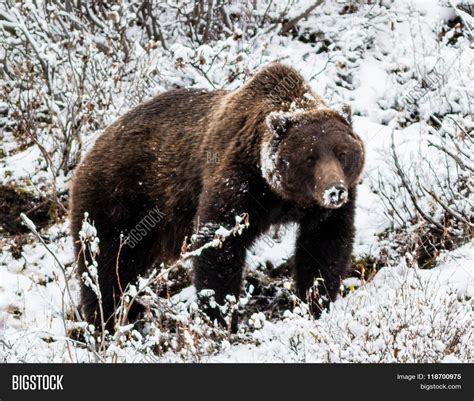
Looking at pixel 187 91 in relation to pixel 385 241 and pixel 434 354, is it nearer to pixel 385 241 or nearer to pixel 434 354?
pixel 385 241

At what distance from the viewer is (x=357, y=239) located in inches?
290

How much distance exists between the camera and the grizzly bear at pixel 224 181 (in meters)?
5.64

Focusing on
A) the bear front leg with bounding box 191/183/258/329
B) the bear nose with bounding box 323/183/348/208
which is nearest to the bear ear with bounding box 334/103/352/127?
the bear nose with bounding box 323/183/348/208

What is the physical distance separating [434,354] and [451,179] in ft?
11.5

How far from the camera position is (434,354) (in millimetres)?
4414

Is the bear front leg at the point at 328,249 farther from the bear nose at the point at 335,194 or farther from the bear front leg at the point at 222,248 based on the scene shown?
the bear nose at the point at 335,194

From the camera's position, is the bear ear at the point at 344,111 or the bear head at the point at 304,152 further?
the bear ear at the point at 344,111

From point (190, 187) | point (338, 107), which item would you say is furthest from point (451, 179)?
point (190, 187)

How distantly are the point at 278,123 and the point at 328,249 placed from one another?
1036 mm

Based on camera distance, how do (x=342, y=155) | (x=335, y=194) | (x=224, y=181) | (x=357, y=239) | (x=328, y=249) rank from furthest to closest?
(x=357, y=239)
(x=328, y=249)
(x=224, y=181)
(x=342, y=155)
(x=335, y=194)

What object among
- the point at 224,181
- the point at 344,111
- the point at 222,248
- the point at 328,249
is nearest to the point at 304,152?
the point at 344,111

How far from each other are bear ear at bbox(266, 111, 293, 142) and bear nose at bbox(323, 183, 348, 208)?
2.08ft

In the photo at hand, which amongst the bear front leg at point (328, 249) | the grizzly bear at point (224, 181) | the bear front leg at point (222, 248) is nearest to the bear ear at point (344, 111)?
the grizzly bear at point (224, 181)

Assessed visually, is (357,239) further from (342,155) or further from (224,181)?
(224,181)
